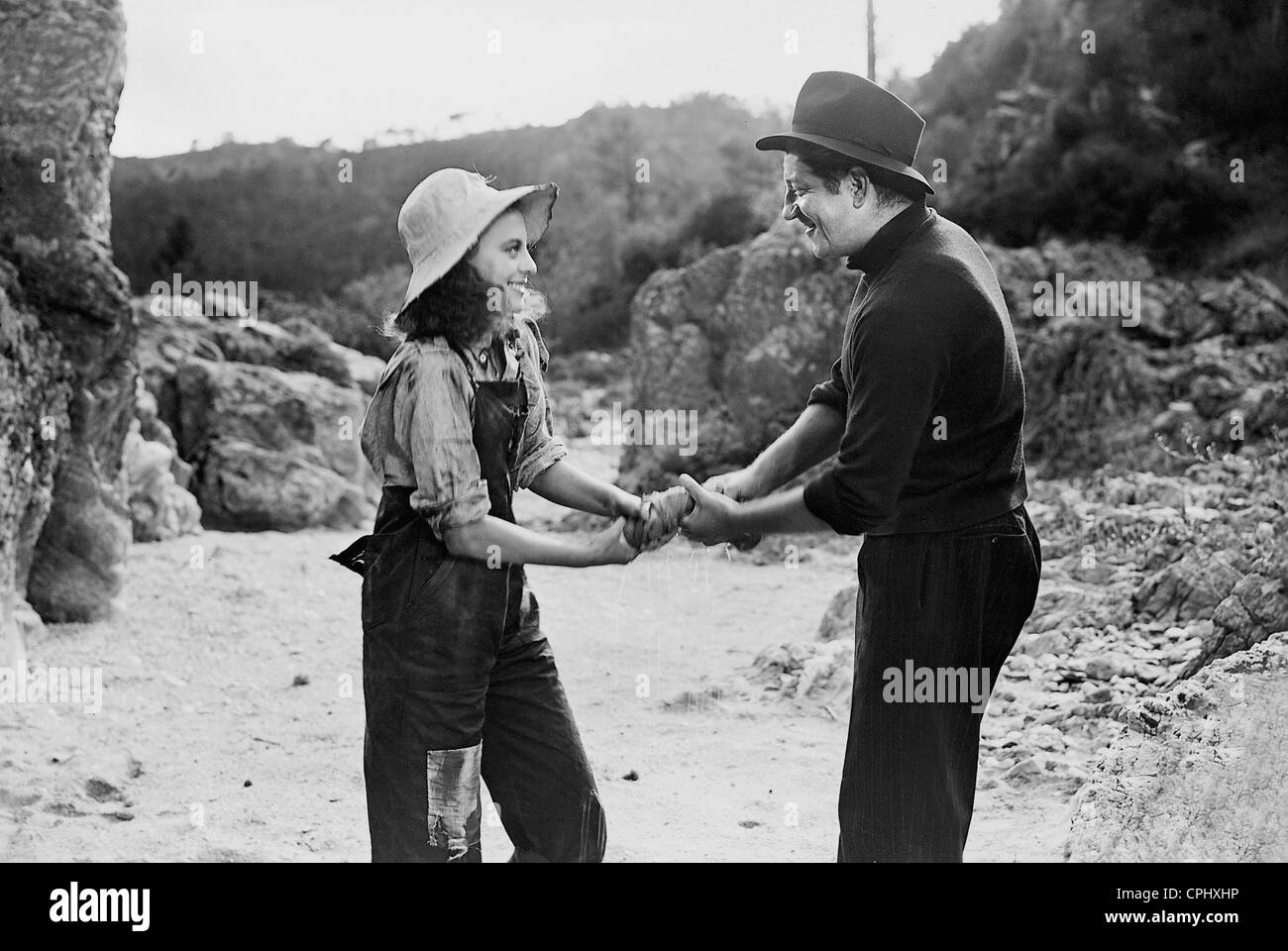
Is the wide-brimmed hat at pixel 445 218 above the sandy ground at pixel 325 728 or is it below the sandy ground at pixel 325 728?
above

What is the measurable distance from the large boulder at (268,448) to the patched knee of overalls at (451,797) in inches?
288

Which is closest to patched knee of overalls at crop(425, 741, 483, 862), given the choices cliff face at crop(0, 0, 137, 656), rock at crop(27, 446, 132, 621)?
cliff face at crop(0, 0, 137, 656)

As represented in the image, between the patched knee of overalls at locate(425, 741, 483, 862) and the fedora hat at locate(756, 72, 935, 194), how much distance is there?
1.54 m

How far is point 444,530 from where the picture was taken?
8.82 feet

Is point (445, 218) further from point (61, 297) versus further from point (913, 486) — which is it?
point (61, 297)

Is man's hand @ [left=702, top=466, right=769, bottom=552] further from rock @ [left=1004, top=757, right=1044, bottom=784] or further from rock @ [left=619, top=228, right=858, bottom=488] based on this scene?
rock @ [left=619, top=228, right=858, bottom=488]

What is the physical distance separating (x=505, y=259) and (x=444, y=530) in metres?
0.63

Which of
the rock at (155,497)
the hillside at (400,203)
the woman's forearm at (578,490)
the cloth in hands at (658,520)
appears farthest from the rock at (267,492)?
the hillside at (400,203)

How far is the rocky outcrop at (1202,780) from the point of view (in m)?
3.18

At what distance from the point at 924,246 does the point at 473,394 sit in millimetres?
1046

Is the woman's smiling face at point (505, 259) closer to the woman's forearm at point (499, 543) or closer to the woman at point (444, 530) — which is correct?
the woman at point (444, 530)

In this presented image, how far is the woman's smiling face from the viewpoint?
2.78 m
